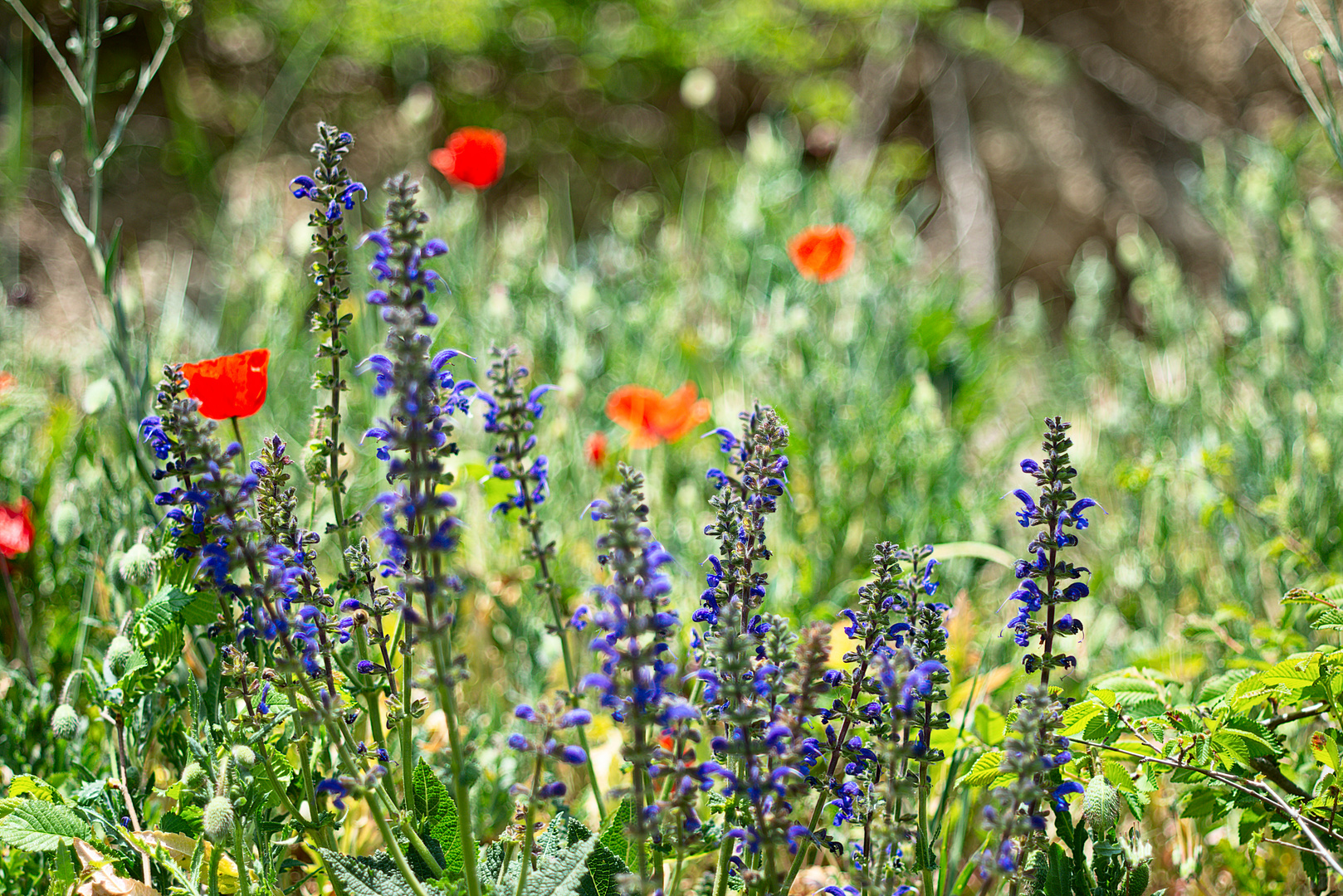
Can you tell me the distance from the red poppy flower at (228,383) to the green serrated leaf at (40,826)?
1.88 ft

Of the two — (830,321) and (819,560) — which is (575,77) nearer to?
(830,321)

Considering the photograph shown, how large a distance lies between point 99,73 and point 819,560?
4.76 metres

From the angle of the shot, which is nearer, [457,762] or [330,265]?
[457,762]

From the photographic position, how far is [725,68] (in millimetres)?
6359

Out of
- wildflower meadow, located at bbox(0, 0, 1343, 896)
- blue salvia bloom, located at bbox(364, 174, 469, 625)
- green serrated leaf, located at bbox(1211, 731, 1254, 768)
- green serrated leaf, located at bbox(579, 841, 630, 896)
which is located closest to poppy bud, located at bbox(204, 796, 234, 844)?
wildflower meadow, located at bbox(0, 0, 1343, 896)

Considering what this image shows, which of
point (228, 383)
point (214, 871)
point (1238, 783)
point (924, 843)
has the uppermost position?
point (228, 383)

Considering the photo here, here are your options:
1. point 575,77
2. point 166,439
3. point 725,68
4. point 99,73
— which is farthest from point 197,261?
point 166,439

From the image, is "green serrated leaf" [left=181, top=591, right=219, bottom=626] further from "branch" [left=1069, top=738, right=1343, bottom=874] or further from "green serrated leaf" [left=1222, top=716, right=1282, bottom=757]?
"green serrated leaf" [left=1222, top=716, right=1282, bottom=757]

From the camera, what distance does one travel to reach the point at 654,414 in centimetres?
260

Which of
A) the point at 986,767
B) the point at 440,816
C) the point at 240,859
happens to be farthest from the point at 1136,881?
the point at 240,859

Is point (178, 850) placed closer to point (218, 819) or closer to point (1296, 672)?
point (218, 819)

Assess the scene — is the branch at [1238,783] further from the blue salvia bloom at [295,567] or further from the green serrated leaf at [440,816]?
the blue salvia bloom at [295,567]

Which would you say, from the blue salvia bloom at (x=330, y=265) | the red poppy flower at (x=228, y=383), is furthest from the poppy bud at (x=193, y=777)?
the red poppy flower at (x=228, y=383)

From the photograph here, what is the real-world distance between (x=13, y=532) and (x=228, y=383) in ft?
2.67
